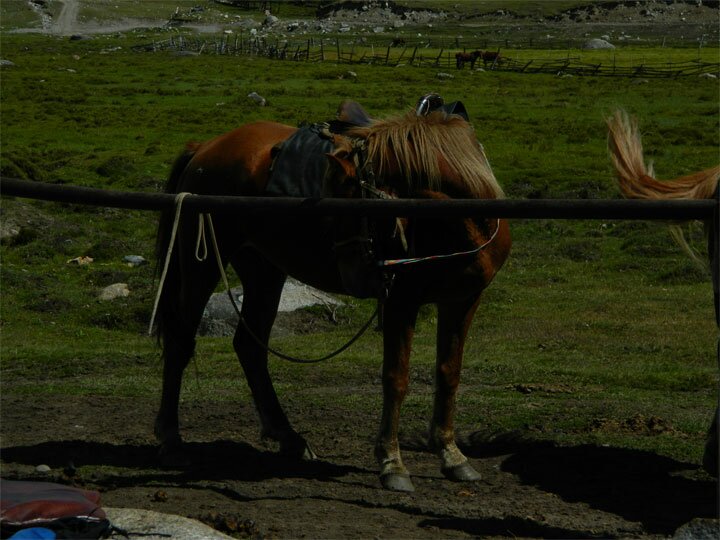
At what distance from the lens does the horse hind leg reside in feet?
24.0

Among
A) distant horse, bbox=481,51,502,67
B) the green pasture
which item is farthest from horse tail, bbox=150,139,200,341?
distant horse, bbox=481,51,502,67

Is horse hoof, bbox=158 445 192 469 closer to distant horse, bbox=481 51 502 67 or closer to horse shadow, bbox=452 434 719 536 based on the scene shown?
horse shadow, bbox=452 434 719 536

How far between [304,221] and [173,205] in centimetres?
124

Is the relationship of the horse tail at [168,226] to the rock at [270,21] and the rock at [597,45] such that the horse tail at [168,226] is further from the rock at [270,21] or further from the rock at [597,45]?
the rock at [270,21]

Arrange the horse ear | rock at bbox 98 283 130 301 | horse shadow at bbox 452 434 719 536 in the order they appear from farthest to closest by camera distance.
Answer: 1. rock at bbox 98 283 130 301
2. the horse ear
3. horse shadow at bbox 452 434 719 536

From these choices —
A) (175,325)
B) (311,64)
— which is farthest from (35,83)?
(175,325)

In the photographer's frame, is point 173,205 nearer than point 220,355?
Yes

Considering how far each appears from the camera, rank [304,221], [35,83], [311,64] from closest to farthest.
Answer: [304,221] → [35,83] → [311,64]

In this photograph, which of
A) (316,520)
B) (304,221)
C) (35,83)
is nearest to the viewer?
(316,520)

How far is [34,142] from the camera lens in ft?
107

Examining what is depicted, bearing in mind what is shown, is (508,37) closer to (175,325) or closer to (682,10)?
(682,10)

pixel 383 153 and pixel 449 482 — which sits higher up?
pixel 383 153

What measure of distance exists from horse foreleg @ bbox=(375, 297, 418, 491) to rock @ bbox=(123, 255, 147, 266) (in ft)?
36.6

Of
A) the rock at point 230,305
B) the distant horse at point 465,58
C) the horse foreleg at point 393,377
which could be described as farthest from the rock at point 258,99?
the horse foreleg at point 393,377
